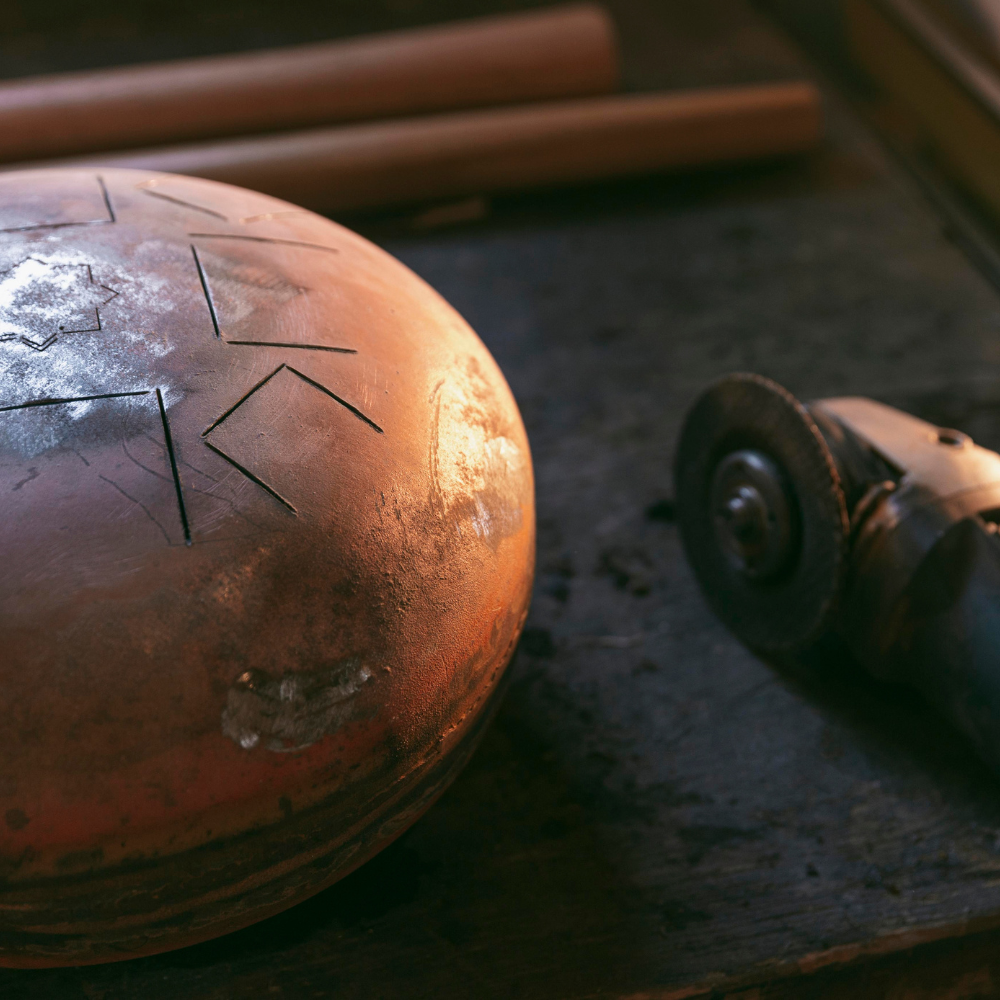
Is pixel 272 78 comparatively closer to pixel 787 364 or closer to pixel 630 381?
pixel 630 381

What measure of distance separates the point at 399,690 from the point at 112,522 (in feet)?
1.22

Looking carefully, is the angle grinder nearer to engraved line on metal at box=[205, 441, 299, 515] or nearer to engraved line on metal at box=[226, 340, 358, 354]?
engraved line on metal at box=[226, 340, 358, 354]

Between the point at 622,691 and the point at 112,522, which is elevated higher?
the point at 112,522

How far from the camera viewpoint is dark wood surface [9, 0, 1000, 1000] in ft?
4.35

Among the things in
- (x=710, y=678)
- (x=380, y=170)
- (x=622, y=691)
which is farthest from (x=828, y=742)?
(x=380, y=170)

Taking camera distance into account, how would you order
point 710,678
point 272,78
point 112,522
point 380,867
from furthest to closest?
point 272,78, point 710,678, point 380,867, point 112,522

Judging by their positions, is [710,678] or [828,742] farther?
[710,678]

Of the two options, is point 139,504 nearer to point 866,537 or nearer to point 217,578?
point 217,578

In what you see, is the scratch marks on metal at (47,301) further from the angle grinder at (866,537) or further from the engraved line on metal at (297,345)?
the angle grinder at (866,537)

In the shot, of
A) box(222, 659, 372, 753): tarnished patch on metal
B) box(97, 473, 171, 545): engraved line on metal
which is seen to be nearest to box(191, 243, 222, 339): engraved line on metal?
box(97, 473, 171, 545): engraved line on metal

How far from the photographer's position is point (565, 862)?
1464mm

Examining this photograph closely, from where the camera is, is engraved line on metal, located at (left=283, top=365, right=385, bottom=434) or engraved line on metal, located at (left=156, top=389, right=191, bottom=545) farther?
engraved line on metal, located at (left=283, top=365, right=385, bottom=434)

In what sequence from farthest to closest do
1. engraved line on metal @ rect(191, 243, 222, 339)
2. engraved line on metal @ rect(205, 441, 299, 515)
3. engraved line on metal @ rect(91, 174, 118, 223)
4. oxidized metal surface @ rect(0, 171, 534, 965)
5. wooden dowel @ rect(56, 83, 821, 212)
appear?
wooden dowel @ rect(56, 83, 821, 212) < engraved line on metal @ rect(91, 174, 118, 223) < engraved line on metal @ rect(191, 243, 222, 339) < engraved line on metal @ rect(205, 441, 299, 515) < oxidized metal surface @ rect(0, 171, 534, 965)

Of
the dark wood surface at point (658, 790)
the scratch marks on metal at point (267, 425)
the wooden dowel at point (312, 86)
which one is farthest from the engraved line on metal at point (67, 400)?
the wooden dowel at point (312, 86)
